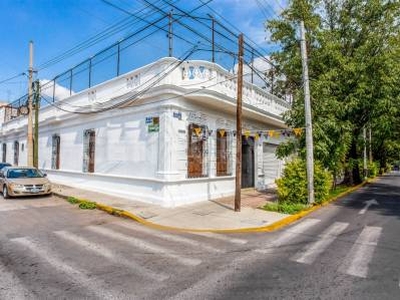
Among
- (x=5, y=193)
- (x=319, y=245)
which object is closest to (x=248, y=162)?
(x=319, y=245)

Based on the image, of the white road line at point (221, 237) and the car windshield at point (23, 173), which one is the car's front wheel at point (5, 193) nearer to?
the car windshield at point (23, 173)

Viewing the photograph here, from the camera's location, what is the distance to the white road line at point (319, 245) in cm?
562

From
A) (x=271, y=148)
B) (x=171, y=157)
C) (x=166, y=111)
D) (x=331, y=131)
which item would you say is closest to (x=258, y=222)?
(x=171, y=157)

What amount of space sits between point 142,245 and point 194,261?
1.55 m

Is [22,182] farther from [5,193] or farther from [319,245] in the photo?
[319,245]

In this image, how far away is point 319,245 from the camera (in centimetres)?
651

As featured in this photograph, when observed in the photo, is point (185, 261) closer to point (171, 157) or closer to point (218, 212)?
point (218, 212)

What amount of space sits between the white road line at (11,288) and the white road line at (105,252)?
153 cm

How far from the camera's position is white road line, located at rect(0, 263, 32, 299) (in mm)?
3993

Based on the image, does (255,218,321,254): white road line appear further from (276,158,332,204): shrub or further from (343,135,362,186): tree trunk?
(343,135,362,186): tree trunk

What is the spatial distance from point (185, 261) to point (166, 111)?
22.6 feet

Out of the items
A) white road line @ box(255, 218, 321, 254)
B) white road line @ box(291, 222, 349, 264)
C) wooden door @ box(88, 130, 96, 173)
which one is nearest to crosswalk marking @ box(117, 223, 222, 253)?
white road line @ box(255, 218, 321, 254)

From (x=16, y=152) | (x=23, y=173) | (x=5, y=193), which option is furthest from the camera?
(x=16, y=152)

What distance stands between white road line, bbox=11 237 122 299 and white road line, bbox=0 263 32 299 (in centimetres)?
62
